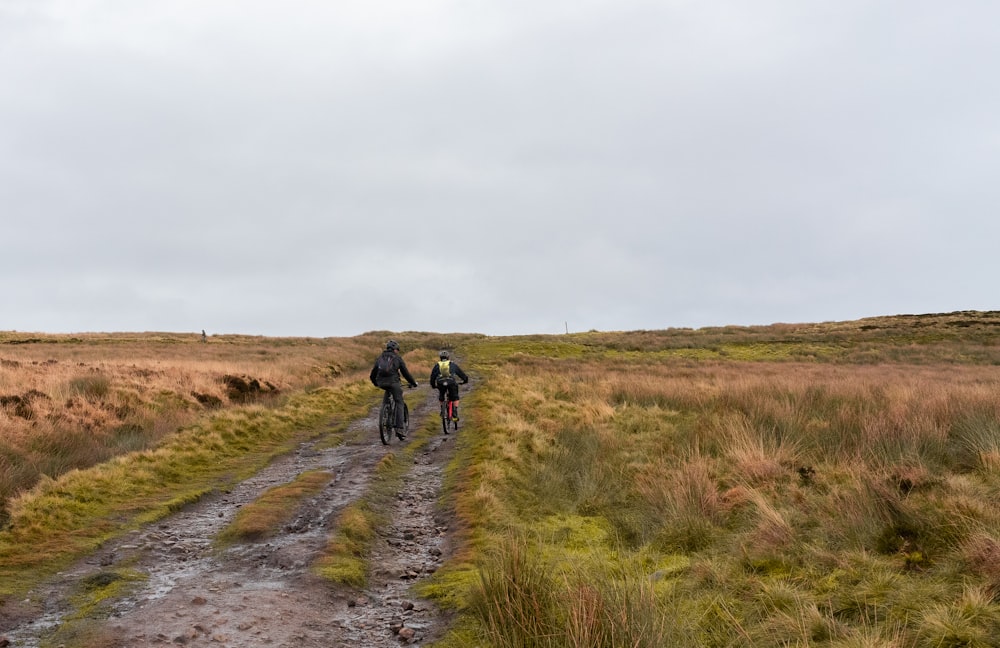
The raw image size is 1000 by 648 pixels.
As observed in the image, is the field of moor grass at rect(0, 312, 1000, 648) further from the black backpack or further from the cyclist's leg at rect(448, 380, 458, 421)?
the black backpack

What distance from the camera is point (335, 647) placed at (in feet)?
18.7

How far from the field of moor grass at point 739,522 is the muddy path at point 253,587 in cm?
67

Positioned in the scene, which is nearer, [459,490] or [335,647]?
[335,647]

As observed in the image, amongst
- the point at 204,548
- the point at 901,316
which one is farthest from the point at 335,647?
the point at 901,316

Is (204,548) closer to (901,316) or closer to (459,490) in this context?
(459,490)

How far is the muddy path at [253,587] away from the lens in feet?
19.1

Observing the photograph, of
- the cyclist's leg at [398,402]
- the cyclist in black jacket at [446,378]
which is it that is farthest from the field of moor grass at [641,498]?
the cyclist's leg at [398,402]

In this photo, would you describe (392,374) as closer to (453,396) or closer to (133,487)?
(453,396)

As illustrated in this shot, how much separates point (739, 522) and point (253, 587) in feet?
19.3

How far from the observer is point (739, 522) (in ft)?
26.5

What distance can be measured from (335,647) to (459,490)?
18.7 ft

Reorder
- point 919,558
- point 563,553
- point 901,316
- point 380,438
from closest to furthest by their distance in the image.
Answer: point 919,558, point 563,553, point 380,438, point 901,316

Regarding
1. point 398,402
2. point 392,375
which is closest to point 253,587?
point 398,402

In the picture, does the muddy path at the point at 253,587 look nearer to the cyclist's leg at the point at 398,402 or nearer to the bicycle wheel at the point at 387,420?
the bicycle wheel at the point at 387,420
